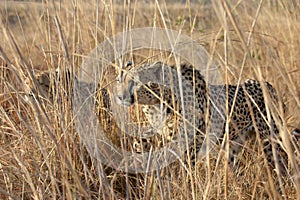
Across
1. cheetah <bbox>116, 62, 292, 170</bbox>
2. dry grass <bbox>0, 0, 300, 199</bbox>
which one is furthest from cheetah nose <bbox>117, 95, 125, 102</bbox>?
dry grass <bbox>0, 0, 300, 199</bbox>

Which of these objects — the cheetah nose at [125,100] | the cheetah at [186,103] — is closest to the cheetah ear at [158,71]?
the cheetah at [186,103]

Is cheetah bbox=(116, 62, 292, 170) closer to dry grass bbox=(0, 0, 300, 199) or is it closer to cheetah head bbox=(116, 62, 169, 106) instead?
cheetah head bbox=(116, 62, 169, 106)

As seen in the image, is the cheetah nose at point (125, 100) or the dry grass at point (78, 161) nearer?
the dry grass at point (78, 161)

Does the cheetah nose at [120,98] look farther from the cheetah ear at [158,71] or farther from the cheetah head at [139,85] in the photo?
the cheetah ear at [158,71]

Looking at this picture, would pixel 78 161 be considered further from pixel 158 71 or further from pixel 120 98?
pixel 158 71

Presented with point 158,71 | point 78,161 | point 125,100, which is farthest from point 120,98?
point 78,161

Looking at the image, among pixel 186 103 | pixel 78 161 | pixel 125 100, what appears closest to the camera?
pixel 78 161

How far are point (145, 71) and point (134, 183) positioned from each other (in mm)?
383

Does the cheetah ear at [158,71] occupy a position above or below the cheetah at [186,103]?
above

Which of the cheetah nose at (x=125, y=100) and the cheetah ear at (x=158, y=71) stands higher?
the cheetah ear at (x=158, y=71)

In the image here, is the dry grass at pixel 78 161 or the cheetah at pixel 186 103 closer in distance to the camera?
the dry grass at pixel 78 161

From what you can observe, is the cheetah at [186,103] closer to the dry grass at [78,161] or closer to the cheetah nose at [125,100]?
the cheetah nose at [125,100]

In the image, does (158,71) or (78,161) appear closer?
(78,161)

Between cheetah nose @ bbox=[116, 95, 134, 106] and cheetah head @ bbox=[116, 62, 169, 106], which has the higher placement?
cheetah head @ bbox=[116, 62, 169, 106]
